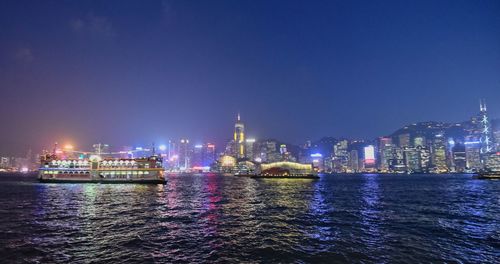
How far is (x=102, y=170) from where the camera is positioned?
4705 inches

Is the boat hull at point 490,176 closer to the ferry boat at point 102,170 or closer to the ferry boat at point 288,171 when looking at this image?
the ferry boat at point 288,171

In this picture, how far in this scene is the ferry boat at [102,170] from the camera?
119 meters

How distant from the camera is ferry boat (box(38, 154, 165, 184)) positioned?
4668 inches

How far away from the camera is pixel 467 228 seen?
31234 millimetres

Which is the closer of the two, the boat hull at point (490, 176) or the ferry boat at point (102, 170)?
the ferry boat at point (102, 170)

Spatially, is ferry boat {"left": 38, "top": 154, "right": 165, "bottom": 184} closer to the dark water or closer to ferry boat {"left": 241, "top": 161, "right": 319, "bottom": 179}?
the dark water

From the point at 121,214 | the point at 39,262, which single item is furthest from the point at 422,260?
the point at 121,214

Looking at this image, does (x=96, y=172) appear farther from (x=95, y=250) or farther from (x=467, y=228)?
(x=467, y=228)

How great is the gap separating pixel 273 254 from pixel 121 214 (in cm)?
2561

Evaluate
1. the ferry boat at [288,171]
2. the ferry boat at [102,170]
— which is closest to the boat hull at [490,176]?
the ferry boat at [288,171]

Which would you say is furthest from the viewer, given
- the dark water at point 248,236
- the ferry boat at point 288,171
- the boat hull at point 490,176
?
the ferry boat at point 288,171

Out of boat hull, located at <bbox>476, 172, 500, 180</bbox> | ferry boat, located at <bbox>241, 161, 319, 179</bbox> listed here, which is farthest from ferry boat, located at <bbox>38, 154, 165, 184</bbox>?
boat hull, located at <bbox>476, 172, 500, 180</bbox>

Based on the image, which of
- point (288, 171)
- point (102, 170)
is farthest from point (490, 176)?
point (102, 170)

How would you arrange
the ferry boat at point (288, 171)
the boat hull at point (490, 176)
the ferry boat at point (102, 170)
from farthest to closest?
the ferry boat at point (288, 171)
the boat hull at point (490, 176)
the ferry boat at point (102, 170)
